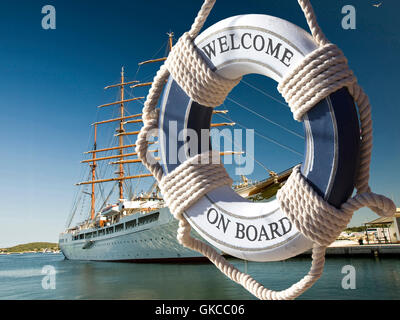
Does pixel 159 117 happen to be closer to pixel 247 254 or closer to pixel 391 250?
pixel 247 254

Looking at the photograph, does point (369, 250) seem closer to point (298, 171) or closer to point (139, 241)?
point (139, 241)

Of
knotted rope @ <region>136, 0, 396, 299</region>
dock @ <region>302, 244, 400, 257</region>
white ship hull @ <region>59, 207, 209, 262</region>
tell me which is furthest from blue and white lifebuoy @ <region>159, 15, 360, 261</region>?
dock @ <region>302, 244, 400, 257</region>

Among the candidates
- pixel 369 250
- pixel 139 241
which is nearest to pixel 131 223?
pixel 139 241

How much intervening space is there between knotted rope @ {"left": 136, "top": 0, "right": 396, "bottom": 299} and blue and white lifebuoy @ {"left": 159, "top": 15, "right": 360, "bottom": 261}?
5 cm

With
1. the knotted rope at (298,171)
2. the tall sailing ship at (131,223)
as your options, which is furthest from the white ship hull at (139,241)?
the knotted rope at (298,171)

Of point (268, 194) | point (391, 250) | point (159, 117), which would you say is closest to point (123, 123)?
point (268, 194)

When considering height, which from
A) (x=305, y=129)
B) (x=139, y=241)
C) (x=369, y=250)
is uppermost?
(x=139, y=241)

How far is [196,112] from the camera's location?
7.66ft

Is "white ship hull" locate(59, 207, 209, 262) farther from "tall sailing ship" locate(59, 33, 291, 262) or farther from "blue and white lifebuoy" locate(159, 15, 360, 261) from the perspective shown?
"blue and white lifebuoy" locate(159, 15, 360, 261)

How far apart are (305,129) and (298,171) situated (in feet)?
0.82

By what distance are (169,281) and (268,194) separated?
5182 mm

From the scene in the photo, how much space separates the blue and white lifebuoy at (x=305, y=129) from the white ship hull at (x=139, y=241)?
13.2m

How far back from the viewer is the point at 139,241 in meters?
19.5

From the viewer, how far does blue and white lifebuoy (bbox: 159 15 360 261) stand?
Answer: 1.74 metres
